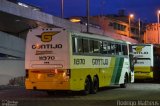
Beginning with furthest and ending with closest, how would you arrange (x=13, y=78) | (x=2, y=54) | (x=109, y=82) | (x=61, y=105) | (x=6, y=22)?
(x=6, y=22)
(x=2, y=54)
(x=13, y=78)
(x=109, y=82)
(x=61, y=105)

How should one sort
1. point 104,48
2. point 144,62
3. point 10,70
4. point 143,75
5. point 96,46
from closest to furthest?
point 96,46, point 104,48, point 10,70, point 143,75, point 144,62

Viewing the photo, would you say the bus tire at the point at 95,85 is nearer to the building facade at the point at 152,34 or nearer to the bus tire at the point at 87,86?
the bus tire at the point at 87,86

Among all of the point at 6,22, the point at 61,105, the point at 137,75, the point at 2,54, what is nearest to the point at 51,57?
the point at 61,105

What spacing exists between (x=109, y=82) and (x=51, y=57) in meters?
6.15

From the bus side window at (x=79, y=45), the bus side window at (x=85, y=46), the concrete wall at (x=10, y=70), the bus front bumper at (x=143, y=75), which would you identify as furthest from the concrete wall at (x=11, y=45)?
the bus side window at (x=79, y=45)

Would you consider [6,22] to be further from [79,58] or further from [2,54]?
[79,58]

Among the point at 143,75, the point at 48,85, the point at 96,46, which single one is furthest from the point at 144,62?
the point at 48,85

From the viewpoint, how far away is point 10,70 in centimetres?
3550

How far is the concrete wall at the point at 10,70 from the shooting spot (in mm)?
34656

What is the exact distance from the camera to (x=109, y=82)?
1176 inches

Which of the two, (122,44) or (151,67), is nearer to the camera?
(122,44)

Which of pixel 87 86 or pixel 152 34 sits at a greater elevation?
pixel 152 34

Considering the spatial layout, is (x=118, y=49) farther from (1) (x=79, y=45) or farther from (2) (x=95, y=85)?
(1) (x=79, y=45)

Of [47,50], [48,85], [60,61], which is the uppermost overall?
[47,50]
